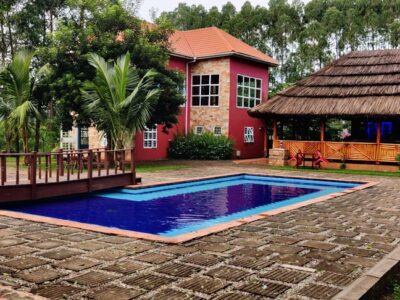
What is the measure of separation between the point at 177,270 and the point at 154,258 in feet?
1.56

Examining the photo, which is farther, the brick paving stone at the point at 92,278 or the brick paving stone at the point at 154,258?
the brick paving stone at the point at 154,258

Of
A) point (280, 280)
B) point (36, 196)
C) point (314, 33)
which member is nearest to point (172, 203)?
point (36, 196)

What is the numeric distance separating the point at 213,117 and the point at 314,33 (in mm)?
15807

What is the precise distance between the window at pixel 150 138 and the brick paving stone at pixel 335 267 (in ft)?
54.7

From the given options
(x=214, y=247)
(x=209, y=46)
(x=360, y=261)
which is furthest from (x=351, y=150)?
(x=214, y=247)

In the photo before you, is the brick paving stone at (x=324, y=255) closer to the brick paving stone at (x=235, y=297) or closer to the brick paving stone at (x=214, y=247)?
the brick paving stone at (x=214, y=247)

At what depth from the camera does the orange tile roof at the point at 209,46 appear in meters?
22.4

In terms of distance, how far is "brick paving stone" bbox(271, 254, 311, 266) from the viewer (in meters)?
4.61

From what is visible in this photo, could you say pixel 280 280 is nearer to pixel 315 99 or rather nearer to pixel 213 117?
pixel 315 99

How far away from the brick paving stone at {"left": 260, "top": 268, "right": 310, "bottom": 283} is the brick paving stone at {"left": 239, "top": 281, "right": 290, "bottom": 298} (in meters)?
0.16

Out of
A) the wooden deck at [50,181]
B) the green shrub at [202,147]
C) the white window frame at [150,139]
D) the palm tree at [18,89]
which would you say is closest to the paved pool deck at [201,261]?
the wooden deck at [50,181]

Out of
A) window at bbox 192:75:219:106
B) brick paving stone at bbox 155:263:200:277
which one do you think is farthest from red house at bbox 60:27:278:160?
brick paving stone at bbox 155:263:200:277

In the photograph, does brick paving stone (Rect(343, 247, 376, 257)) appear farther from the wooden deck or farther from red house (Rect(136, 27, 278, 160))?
red house (Rect(136, 27, 278, 160))

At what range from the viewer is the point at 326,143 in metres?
18.9
